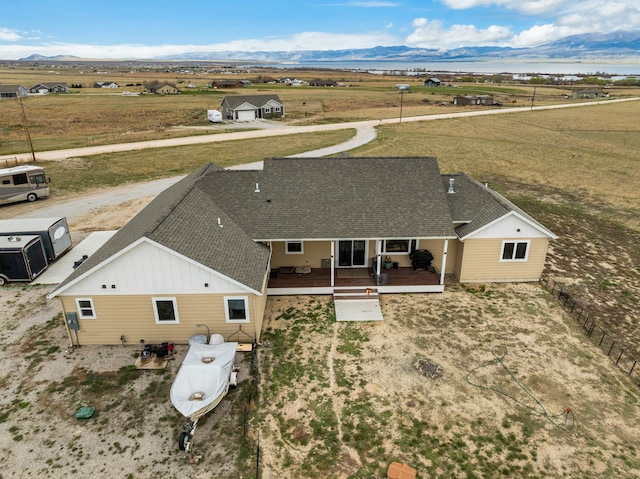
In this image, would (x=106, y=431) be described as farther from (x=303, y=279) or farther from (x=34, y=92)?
(x=34, y=92)

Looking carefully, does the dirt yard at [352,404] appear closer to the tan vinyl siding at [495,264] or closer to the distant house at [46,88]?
the tan vinyl siding at [495,264]

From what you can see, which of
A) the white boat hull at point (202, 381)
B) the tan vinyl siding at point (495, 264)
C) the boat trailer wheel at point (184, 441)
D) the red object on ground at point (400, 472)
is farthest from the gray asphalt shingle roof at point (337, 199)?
the red object on ground at point (400, 472)

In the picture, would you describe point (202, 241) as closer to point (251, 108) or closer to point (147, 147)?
point (147, 147)

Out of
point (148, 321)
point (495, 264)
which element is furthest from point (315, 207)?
point (495, 264)

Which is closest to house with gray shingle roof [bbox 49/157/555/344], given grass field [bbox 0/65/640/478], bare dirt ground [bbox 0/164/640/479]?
bare dirt ground [bbox 0/164/640/479]

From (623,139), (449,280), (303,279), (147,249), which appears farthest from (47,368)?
(623,139)

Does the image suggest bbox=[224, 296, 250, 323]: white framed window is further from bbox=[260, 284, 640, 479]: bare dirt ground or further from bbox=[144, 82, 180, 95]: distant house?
bbox=[144, 82, 180, 95]: distant house
